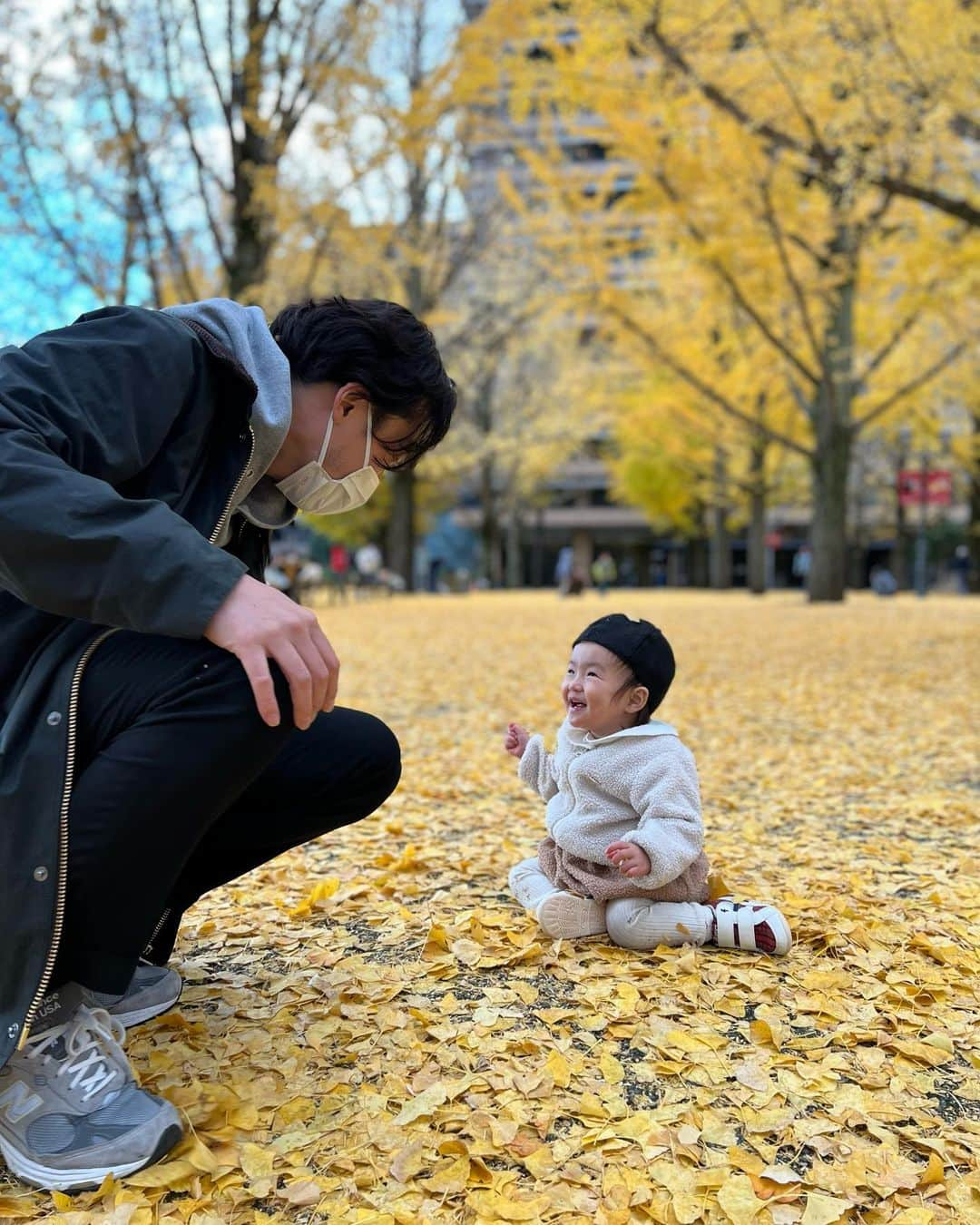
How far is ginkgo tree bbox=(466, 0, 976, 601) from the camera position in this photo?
8.95 m

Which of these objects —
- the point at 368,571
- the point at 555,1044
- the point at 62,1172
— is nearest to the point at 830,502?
the point at 368,571

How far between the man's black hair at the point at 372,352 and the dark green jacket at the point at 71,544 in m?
0.15

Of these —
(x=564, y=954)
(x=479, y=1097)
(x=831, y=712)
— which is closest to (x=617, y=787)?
(x=564, y=954)

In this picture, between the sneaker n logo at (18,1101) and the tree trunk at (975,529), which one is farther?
the tree trunk at (975,529)

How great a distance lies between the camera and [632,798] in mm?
2383

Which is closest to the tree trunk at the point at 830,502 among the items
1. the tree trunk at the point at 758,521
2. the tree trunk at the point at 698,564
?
the tree trunk at the point at 758,521

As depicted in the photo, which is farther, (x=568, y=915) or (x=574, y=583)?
(x=574, y=583)

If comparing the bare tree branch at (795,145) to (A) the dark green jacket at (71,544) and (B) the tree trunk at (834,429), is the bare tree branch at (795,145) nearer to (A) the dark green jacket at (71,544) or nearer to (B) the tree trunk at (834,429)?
(B) the tree trunk at (834,429)

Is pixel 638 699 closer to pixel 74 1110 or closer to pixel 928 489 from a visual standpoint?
pixel 74 1110

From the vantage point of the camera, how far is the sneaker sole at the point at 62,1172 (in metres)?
1.53

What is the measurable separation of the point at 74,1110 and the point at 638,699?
137cm

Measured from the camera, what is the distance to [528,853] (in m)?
3.26

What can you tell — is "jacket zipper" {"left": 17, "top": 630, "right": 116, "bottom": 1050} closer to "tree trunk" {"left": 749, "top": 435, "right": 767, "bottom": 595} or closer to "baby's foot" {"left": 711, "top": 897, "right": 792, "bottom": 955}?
"baby's foot" {"left": 711, "top": 897, "right": 792, "bottom": 955}

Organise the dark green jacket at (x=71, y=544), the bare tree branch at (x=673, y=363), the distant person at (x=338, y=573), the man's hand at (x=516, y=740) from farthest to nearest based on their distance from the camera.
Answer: the distant person at (x=338, y=573)
the bare tree branch at (x=673, y=363)
the man's hand at (x=516, y=740)
the dark green jacket at (x=71, y=544)
